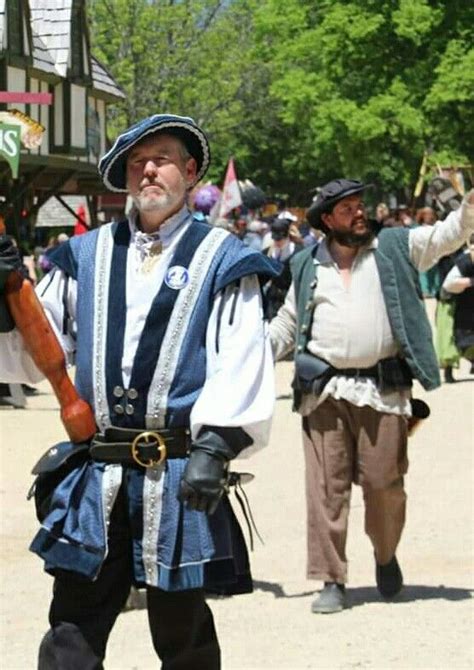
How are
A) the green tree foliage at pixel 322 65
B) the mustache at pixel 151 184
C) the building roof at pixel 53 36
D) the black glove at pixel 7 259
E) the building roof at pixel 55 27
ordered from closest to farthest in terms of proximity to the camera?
the black glove at pixel 7 259 → the mustache at pixel 151 184 → the building roof at pixel 53 36 → the building roof at pixel 55 27 → the green tree foliage at pixel 322 65

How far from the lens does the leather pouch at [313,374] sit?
24.0ft

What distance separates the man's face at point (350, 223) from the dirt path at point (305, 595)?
59.8 inches

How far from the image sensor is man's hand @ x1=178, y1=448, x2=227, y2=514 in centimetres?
441

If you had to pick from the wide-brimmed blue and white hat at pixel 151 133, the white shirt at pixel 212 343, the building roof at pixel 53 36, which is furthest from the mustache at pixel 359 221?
the building roof at pixel 53 36

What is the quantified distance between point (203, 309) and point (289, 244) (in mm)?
13252

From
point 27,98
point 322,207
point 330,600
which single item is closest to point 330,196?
point 322,207

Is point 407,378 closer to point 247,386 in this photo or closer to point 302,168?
point 247,386

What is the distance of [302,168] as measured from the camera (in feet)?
233

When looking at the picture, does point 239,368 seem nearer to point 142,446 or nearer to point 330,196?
point 142,446

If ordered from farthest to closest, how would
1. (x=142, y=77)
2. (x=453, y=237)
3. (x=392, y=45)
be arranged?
1. (x=392, y=45)
2. (x=142, y=77)
3. (x=453, y=237)

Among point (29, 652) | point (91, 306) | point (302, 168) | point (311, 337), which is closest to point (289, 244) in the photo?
point (311, 337)

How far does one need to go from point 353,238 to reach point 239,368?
114 inches

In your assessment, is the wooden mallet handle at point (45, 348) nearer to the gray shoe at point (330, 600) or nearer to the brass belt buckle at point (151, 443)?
the brass belt buckle at point (151, 443)

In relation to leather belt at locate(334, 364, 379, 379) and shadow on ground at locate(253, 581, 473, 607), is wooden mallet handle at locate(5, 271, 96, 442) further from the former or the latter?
shadow on ground at locate(253, 581, 473, 607)
